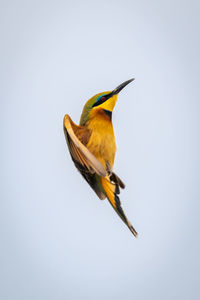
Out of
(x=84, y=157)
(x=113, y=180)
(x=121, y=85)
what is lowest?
(x=113, y=180)

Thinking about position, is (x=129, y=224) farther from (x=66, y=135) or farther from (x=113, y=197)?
(x=66, y=135)

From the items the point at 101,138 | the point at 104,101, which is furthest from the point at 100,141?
the point at 104,101

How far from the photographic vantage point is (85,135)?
3.74ft

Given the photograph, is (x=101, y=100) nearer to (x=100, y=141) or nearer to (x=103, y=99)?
(x=103, y=99)

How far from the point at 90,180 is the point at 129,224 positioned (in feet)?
0.63

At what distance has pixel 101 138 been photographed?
3.68ft

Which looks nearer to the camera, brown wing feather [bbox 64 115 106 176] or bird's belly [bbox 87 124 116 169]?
brown wing feather [bbox 64 115 106 176]

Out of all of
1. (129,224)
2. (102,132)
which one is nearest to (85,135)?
(102,132)

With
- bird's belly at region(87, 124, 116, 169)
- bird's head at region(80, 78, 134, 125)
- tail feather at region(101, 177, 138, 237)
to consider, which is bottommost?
tail feather at region(101, 177, 138, 237)

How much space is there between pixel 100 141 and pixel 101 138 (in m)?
0.01

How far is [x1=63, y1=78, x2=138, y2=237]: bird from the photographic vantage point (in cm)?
106

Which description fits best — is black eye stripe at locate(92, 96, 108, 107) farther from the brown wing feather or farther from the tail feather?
the tail feather

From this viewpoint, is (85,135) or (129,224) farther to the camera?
(85,135)

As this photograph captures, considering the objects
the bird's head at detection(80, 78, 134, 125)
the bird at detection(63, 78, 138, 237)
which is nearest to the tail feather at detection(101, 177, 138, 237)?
the bird at detection(63, 78, 138, 237)
